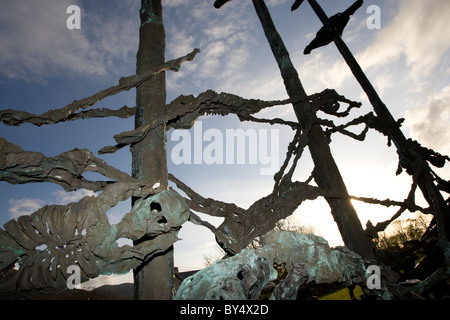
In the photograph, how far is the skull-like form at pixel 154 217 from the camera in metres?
1.30

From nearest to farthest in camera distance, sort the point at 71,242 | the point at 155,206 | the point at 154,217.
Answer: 1. the point at 71,242
2. the point at 154,217
3. the point at 155,206

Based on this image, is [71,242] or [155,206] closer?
[71,242]

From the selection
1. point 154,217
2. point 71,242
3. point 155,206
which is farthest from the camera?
point 155,206

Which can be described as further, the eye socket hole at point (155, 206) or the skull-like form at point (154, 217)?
the eye socket hole at point (155, 206)

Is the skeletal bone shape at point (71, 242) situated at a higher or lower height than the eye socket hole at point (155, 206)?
lower

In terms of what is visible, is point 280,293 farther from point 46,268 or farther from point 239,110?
point 239,110

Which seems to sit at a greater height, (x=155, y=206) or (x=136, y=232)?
(x=155, y=206)

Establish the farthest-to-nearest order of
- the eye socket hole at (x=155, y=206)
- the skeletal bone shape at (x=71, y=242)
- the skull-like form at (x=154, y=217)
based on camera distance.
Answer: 1. the eye socket hole at (x=155, y=206)
2. the skull-like form at (x=154, y=217)
3. the skeletal bone shape at (x=71, y=242)

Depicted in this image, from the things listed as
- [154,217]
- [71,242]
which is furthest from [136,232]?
[71,242]

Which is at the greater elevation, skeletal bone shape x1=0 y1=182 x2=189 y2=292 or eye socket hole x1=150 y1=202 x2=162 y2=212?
eye socket hole x1=150 y1=202 x2=162 y2=212

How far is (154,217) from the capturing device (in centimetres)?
135

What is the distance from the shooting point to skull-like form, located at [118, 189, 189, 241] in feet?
4.25

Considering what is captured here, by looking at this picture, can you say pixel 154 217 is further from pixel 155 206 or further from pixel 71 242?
pixel 71 242
